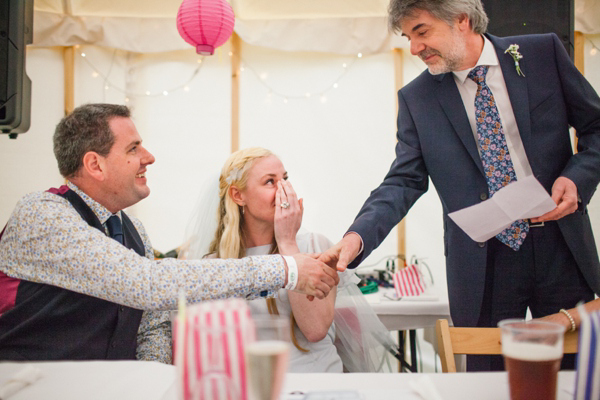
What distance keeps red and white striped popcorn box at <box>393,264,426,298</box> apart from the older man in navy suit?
1.30 metres

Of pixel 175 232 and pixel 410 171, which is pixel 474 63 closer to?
pixel 410 171

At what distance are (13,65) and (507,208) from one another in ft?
6.33

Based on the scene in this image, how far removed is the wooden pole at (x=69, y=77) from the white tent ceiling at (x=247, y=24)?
196 millimetres

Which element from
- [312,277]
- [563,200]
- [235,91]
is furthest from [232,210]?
[235,91]

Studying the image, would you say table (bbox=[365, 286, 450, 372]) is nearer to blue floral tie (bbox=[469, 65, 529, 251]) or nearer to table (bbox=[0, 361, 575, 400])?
blue floral tie (bbox=[469, 65, 529, 251])

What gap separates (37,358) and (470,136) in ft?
6.26

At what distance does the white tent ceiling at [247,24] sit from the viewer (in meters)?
5.43

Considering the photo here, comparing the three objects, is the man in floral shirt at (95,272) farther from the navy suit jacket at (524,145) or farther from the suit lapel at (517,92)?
the suit lapel at (517,92)

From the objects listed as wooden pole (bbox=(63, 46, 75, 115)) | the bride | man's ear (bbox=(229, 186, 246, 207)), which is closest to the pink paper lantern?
the bride

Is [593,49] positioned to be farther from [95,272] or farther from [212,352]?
[212,352]

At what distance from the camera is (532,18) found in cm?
298

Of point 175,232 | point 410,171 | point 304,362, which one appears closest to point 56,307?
point 304,362

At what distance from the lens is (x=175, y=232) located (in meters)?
5.79

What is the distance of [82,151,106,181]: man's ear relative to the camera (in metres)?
→ 1.99
